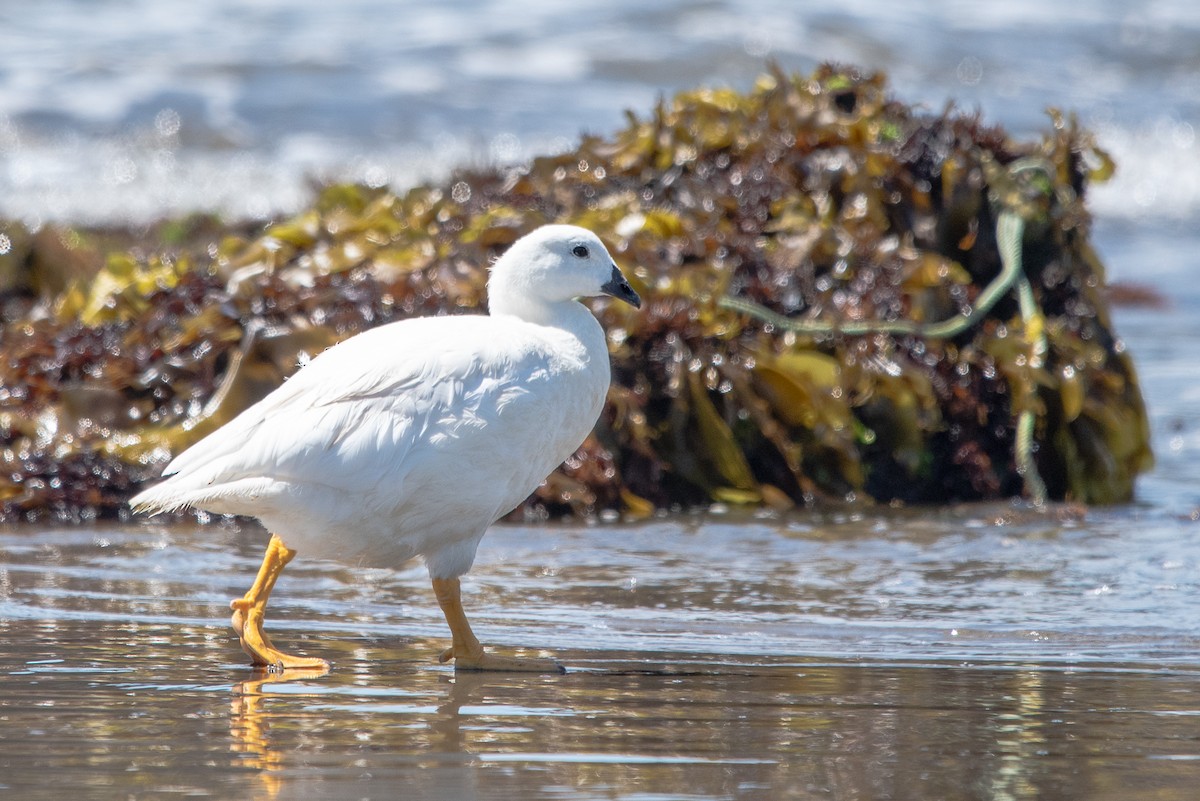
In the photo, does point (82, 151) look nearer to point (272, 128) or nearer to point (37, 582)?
point (272, 128)

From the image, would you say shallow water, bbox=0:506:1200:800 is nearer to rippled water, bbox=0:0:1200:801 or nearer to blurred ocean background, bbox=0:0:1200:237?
rippled water, bbox=0:0:1200:801

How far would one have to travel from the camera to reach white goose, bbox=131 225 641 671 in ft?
13.2

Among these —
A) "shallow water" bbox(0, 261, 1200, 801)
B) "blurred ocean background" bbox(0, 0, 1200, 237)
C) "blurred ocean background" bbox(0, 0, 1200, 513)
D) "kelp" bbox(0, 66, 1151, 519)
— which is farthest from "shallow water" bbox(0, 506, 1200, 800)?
"blurred ocean background" bbox(0, 0, 1200, 237)

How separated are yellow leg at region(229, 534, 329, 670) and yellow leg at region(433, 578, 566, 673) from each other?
0.33 metres

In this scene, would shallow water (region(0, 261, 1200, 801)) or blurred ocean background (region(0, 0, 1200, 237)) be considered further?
blurred ocean background (region(0, 0, 1200, 237))

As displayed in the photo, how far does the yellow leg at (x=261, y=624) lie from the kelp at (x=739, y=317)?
2.10 metres

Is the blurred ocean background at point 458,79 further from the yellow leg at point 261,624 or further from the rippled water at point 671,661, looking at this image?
the yellow leg at point 261,624

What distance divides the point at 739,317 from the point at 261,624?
10.8 ft

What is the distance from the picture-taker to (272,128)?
2241cm

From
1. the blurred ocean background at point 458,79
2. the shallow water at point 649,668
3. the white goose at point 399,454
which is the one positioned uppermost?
the blurred ocean background at point 458,79

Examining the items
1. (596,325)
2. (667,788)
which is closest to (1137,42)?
(596,325)

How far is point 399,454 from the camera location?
13.2 ft

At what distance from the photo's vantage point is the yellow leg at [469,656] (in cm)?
399

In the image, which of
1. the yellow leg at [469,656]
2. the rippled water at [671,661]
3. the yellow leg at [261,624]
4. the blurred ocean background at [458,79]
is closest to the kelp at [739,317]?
the rippled water at [671,661]
